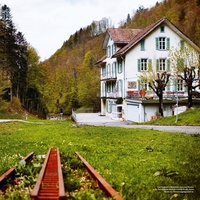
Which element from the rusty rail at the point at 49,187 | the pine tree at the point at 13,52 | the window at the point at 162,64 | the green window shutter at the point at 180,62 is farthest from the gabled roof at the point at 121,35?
the rusty rail at the point at 49,187

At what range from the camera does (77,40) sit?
194625 millimetres

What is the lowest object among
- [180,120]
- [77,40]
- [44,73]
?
[180,120]

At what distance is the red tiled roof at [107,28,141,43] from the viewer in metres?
50.2

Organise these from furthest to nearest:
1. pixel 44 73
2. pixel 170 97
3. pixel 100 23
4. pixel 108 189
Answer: pixel 100 23, pixel 44 73, pixel 170 97, pixel 108 189

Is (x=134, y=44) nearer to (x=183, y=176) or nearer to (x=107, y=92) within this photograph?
(x=107, y=92)

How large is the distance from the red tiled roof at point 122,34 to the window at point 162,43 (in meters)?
5.11

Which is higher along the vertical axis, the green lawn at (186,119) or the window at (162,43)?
the window at (162,43)

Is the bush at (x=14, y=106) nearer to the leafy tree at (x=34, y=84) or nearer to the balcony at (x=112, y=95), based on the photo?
the leafy tree at (x=34, y=84)

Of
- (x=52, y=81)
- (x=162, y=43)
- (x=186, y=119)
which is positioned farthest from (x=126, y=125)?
(x=52, y=81)

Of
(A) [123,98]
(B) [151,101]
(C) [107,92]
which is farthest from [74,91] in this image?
(B) [151,101]

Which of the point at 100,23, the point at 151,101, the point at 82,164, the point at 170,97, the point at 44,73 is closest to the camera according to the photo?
the point at 82,164

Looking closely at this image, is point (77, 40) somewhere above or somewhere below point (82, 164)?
above

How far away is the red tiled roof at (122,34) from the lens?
5019cm

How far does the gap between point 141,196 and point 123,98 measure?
41632 mm
